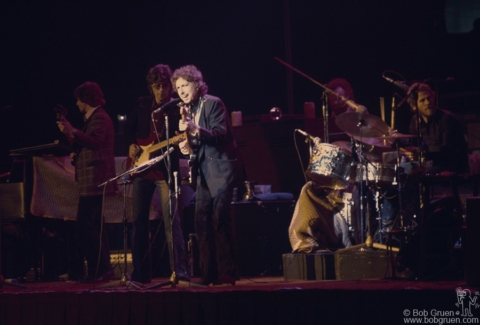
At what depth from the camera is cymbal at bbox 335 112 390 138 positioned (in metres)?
7.92

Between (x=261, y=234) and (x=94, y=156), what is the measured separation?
2217 mm

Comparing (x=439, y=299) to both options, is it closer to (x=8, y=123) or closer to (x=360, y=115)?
(x=360, y=115)

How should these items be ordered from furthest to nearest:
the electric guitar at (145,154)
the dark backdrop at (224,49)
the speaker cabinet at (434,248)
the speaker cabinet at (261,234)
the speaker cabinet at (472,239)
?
the dark backdrop at (224,49)
the speaker cabinet at (261,234)
the electric guitar at (145,154)
the speaker cabinet at (434,248)
the speaker cabinet at (472,239)

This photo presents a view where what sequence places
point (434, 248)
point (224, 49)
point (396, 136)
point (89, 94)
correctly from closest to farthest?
point (434, 248) → point (396, 136) → point (89, 94) → point (224, 49)

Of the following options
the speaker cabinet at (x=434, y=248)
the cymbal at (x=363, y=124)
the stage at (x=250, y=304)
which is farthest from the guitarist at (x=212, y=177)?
the cymbal at (x=363, y=124)

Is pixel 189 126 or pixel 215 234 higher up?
pixel 189 126

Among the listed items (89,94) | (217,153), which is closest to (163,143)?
(217,153)

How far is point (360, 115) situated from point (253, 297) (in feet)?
8.88

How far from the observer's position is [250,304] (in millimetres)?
6098

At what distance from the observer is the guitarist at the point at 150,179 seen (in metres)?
7.20

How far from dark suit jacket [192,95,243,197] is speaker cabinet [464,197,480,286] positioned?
1994mm

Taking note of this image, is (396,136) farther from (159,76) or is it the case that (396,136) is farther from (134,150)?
(134,150)

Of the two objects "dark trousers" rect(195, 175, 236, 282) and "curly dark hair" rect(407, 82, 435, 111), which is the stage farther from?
"curly dark hair" rect(407, 82, 435, 111)

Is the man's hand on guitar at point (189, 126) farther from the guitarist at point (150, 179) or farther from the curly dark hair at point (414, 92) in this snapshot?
the curly dark hair at point (414, 92)
